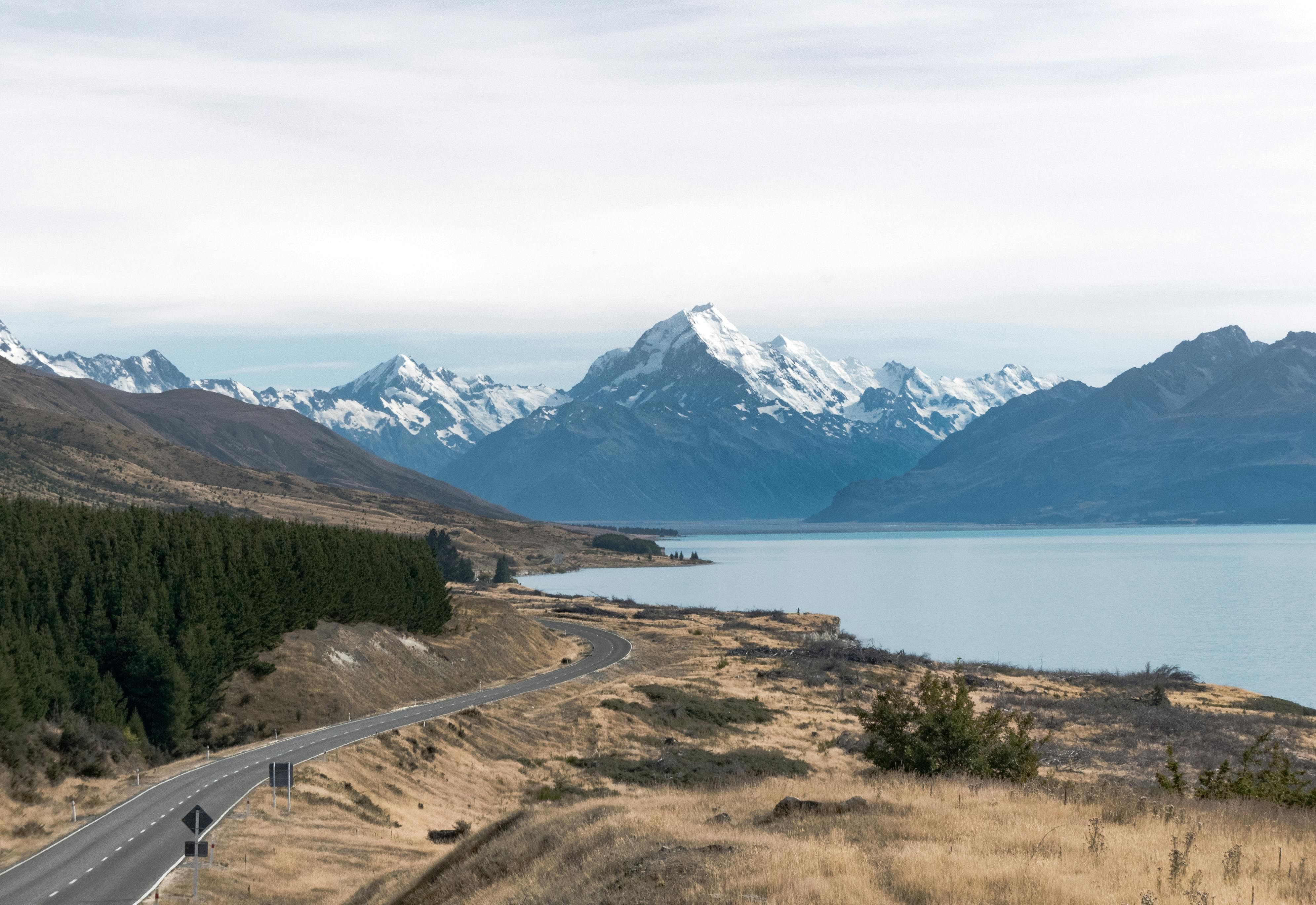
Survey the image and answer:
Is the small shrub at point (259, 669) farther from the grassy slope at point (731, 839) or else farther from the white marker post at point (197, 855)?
the white marker post at point (197, 855)

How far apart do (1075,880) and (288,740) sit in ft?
170

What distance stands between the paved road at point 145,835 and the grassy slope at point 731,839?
194cm

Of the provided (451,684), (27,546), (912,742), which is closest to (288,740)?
(27,546)

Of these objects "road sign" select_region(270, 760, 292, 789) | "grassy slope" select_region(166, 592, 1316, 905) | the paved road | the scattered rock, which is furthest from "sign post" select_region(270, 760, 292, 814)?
the scattered rock

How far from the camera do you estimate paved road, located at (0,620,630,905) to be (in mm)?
32500

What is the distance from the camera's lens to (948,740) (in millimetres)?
34562

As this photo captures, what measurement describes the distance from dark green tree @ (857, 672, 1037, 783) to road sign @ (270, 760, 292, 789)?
21452 millimetres

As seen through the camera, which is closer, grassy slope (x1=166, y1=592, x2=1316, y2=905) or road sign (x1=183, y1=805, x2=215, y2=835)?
grassy slope (x1=166, y1=592, x2=1316, y2=905)

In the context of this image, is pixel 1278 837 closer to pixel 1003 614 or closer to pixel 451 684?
pixel 451 684

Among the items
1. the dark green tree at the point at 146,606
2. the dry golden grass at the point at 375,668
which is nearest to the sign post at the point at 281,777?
the dark green tree at the point at 146,606

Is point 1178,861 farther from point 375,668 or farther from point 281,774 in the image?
point 375,668

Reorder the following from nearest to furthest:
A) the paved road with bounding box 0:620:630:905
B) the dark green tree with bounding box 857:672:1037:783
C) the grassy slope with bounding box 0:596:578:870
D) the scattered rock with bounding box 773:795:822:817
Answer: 1. the scattered rock with bounding box 773:795:822:817
2. the paved road with bounding box 0:620:630:905
3. the dark green tree with bounding box 857:672:1037:783
4. the grassy slope with bounding box 0:596:578:870

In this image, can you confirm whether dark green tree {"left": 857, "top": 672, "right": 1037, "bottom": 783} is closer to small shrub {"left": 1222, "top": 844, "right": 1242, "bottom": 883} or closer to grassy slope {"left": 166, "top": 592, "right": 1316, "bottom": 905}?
grassy slope {"left": 166, "top": 592, "right": 1316, "bottom": 905}

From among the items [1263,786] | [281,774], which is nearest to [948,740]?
[1263,786]
